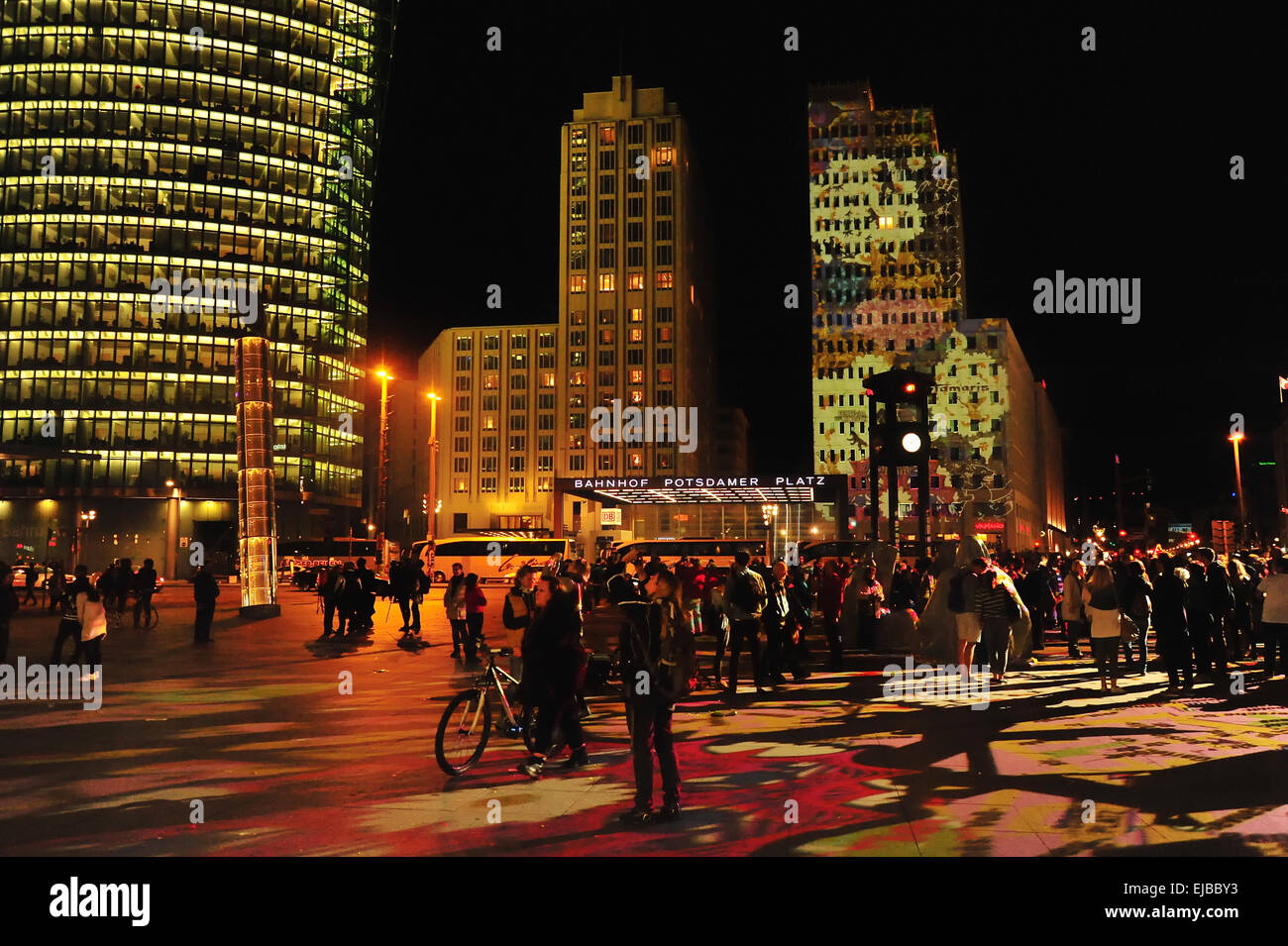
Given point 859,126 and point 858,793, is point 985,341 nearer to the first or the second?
point 859,126

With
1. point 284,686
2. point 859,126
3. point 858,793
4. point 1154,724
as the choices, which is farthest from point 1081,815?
point 859,126

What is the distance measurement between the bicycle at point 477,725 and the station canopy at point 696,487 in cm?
3373

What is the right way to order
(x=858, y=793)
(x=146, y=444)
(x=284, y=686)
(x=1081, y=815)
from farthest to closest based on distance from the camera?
1. (x=146, y=444)
2. (x=284, y=686)
3. (x=858, y=793)
4. (x=1081, y=815)

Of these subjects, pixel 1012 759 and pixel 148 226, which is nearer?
pixel 1012 759

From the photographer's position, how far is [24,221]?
74.4 m

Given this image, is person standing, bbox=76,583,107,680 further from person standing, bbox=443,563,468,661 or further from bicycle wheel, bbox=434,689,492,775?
bicycle wheel, bbox=434,689,492,775

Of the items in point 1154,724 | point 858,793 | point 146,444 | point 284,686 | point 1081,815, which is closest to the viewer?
point 1081,815

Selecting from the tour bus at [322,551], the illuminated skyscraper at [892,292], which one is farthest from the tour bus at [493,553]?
the illuminated skyscraper at [892,292]

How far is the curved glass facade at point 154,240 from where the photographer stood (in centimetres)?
7325

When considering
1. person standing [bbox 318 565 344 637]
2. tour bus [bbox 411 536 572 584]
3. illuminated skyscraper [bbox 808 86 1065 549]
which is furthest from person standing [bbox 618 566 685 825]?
illuminated skyscraper [bbox 808 86 1065 549]

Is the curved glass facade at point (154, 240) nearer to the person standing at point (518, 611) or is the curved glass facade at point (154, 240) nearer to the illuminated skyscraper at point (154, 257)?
the illuminated skyscraper at point (154, 257)

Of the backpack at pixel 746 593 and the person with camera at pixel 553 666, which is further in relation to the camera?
the backpack at pixel 746 593

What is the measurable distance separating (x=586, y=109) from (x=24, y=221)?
64451 millimetres

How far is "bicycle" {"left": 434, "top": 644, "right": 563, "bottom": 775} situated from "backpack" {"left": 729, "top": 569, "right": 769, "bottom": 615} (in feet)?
15.8
